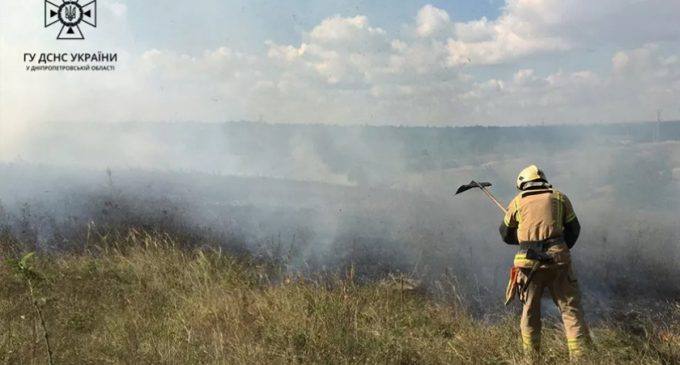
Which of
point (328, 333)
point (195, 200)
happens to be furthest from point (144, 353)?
point (195, 200)

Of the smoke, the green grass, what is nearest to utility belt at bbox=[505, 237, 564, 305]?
the green grass

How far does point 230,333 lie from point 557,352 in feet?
10.2

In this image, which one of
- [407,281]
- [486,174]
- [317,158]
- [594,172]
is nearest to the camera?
[407,281]

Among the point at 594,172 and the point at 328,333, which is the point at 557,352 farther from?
the point at 594,172

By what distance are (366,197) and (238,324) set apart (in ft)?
40.6

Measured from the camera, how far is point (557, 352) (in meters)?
4.75

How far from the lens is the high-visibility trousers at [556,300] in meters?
4.63

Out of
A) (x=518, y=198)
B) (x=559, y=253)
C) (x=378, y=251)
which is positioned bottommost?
(x=378, y=251)

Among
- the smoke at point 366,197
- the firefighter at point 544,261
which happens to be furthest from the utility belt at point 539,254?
the smoke at point 366,197

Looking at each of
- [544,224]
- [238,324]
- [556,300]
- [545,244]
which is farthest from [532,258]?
[238,324]

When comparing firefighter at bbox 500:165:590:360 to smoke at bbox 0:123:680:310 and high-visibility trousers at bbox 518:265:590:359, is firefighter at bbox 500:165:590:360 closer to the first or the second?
high-visibility trousers at bbox 518:265:590:359

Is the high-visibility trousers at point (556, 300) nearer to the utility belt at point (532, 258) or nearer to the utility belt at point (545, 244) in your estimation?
the utility belt at point (532, 258)

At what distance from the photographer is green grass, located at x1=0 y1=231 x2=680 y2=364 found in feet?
14.5

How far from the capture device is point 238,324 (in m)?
5.23
